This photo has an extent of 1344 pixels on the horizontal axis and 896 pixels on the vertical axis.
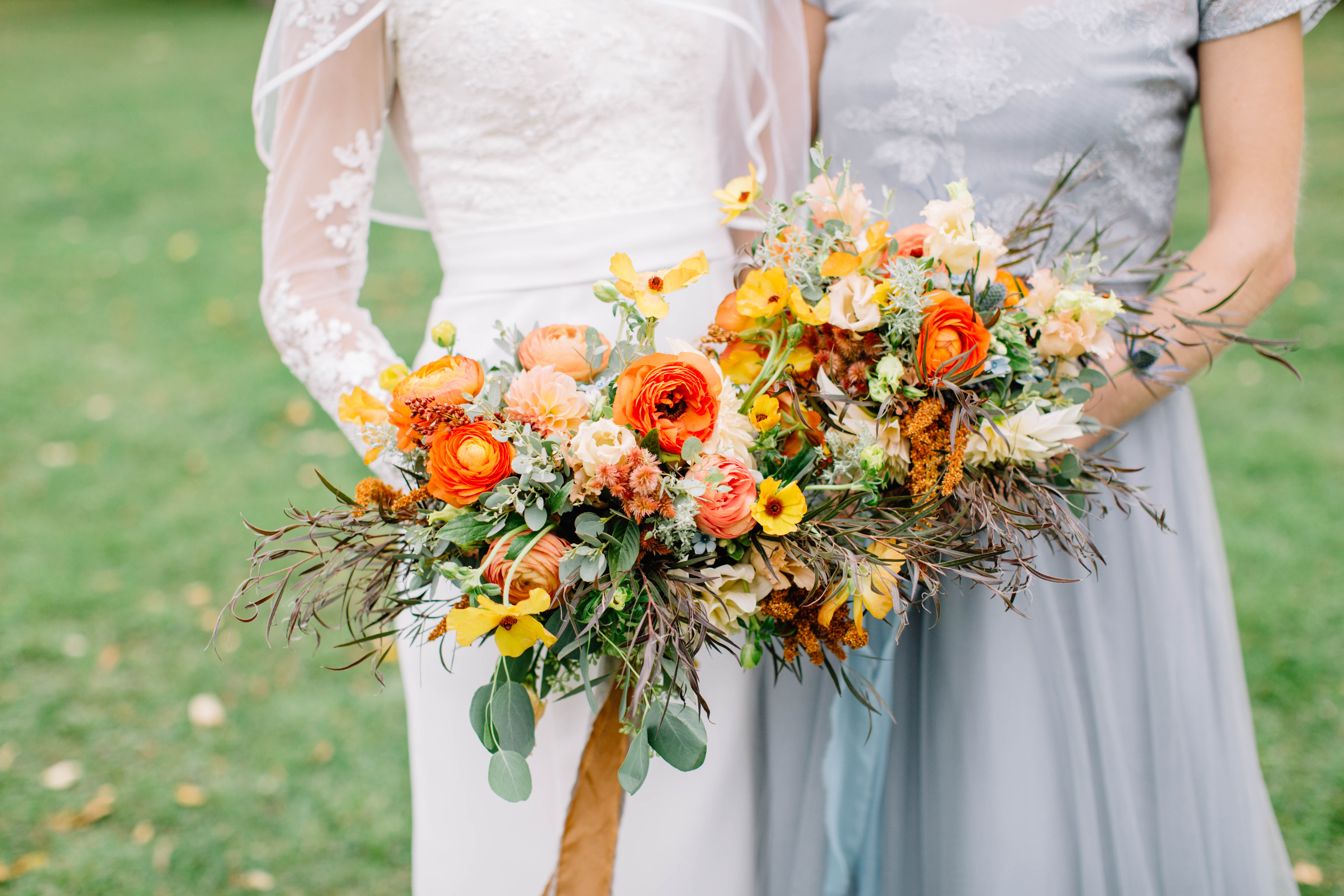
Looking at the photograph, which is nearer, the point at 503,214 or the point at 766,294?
the point at 766,294

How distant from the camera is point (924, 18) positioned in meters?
1.76

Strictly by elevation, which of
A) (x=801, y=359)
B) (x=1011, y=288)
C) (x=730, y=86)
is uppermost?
(x=730, y=86)

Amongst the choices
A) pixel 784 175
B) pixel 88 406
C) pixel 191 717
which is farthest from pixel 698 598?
pixel 88 406

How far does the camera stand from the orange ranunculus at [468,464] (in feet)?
3.88

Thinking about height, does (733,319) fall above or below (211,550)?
below

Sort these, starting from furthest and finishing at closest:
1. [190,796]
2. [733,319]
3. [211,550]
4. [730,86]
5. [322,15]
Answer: [211,550]
[190,796]
[730,86]
[322,15]
[733,319]

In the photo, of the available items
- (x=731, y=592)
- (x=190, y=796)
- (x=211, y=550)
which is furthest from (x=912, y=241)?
(x=211, y=550)

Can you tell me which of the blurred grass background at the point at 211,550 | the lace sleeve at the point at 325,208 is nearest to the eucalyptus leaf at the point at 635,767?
the lace sleeve at the point at 325,208

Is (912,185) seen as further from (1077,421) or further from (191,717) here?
(191,717)

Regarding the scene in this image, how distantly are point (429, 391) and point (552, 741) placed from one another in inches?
26.7

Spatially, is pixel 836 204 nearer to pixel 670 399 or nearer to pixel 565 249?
pixel 670 399

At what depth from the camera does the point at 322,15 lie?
1.59 meters

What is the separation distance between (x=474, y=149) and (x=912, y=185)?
0.80m

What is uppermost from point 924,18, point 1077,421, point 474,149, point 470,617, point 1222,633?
point 924,18
